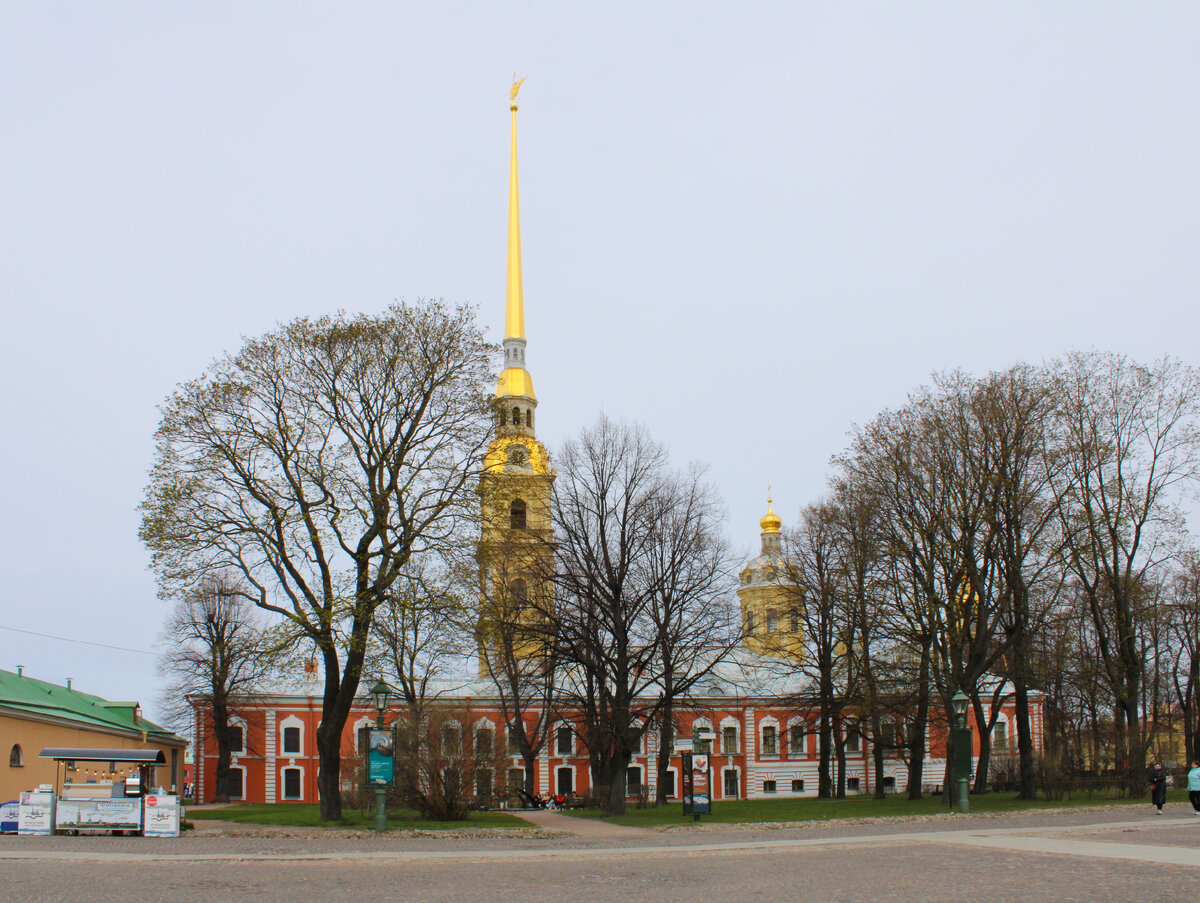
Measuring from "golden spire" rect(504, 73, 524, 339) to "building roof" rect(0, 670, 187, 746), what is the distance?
1163 inches

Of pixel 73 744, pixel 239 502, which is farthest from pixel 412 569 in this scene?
pixel 73 744

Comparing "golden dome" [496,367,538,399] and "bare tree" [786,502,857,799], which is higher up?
"golden dome" [496,367,538,399]

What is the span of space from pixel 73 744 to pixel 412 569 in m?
20.9

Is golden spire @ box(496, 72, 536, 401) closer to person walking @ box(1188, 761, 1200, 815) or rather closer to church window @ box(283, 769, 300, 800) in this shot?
church window @ box(283, 769, 300, 800)

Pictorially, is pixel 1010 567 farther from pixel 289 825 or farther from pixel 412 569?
pixel 289 825

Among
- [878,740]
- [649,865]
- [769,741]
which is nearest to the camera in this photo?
[649,865]

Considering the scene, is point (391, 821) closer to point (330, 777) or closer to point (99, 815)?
point (330, 777)

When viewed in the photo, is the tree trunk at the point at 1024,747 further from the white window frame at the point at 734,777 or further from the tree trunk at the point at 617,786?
the white window frame at the point at 734,777

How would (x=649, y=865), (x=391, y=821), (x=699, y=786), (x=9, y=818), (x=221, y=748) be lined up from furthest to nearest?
(x=221, y=748) → (x=699, y=786) → (x=391, y=821) → (x=9, y=818) → (x=649, y=865)

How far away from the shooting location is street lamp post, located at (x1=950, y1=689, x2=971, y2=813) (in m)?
30.4

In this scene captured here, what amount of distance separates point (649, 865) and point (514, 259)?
183ft

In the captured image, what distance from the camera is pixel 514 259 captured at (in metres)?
69.5

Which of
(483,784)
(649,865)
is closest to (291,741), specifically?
(483,784)

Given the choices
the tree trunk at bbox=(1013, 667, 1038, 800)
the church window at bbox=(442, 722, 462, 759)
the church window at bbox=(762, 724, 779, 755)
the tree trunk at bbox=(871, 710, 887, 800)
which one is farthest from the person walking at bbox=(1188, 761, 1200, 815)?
the church window at bbox=(762, 724, 779, 755)
